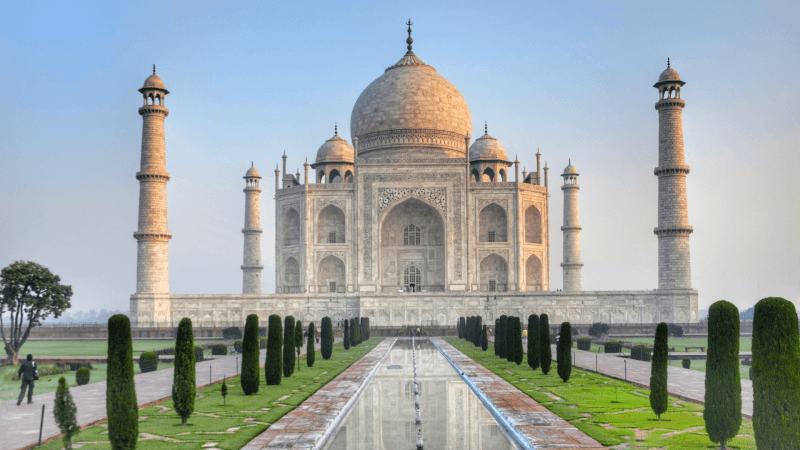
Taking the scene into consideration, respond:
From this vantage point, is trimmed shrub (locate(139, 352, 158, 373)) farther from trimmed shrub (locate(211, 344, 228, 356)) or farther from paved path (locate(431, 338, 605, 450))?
paved path (locate(431, 338, 605, 450))

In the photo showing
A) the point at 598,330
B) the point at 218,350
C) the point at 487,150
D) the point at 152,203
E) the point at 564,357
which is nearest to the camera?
the point at 564,357

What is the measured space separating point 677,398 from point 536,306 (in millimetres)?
21299

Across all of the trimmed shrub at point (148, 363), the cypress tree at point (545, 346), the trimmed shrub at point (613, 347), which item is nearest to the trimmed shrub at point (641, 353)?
the trimmed shrub at point (613, 347)

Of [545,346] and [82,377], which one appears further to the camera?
[545,346]

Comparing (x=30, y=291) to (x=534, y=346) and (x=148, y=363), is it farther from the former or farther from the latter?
(x=534, y=346)

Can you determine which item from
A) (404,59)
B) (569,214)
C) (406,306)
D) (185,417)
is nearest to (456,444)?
(185,417)

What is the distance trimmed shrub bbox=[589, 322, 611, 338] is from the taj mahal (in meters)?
2.47

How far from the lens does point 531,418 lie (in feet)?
33.6

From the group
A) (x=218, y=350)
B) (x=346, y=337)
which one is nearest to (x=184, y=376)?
(x=218, y=350)

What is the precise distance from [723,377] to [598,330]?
22.8m

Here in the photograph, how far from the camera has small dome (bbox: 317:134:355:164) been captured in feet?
141

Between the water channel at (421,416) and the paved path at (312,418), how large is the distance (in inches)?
7.5

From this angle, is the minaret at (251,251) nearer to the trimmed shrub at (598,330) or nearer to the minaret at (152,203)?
the minaret at (152,203)

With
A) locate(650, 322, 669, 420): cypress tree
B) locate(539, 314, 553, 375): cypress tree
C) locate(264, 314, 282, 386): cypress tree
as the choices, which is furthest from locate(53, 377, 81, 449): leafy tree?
locate(539, 314, 553, 375): cypress tree
